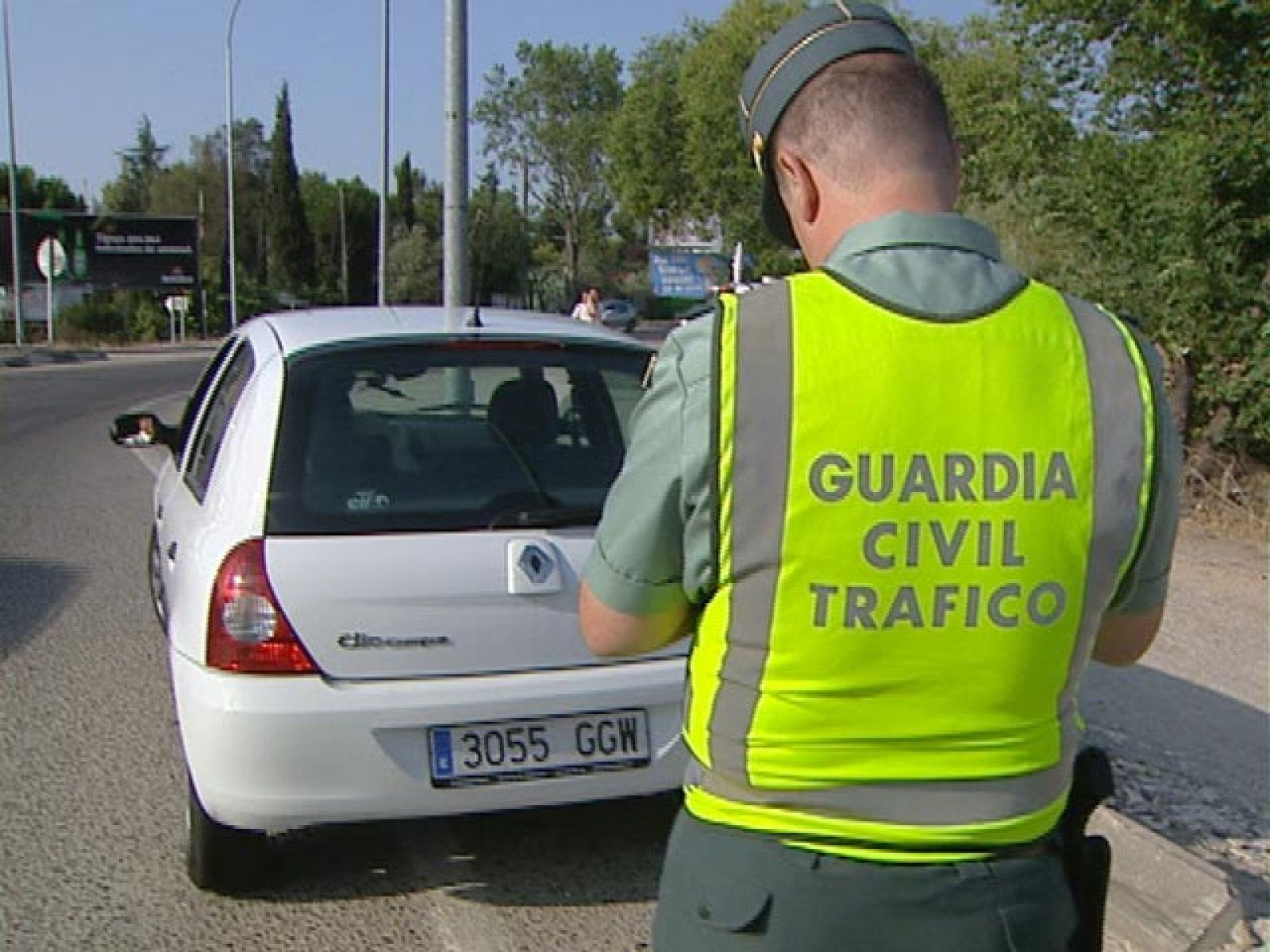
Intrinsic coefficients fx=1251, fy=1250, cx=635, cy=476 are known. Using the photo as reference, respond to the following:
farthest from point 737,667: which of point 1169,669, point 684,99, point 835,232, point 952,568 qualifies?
point 684,99

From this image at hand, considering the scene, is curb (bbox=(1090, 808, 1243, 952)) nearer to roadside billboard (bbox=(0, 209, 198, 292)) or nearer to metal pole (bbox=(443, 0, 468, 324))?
metal pole (bbox=(443, 0, 468, 324))

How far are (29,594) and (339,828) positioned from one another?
13.0 feet

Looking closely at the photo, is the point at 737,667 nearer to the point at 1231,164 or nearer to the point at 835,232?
the point at 835,232

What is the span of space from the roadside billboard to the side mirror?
44847 millimetres

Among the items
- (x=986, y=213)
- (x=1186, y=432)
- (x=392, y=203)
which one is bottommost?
(x=1186, y=432)

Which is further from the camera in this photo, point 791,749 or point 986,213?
point 986,213

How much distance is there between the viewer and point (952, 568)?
1356 mm

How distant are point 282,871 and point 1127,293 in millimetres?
9166

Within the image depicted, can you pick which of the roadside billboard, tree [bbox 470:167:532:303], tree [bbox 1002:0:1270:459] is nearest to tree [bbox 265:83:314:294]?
tree [bbox 470:167:532:303]

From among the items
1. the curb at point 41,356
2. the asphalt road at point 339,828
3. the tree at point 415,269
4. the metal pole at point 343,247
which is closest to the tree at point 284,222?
the metal pole at point 343,247

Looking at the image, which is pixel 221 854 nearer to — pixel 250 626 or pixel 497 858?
pixel 250 626

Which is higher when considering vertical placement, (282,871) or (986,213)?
(986,213)

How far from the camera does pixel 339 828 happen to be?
4.11 m

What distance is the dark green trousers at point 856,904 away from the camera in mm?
1387
